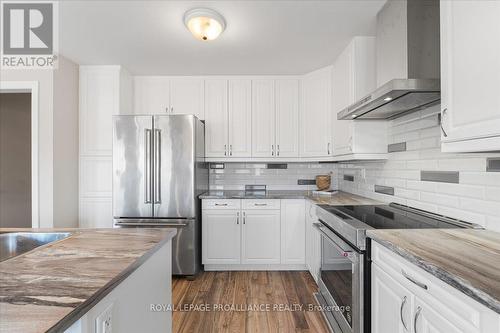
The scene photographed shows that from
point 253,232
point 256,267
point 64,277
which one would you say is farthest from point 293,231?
point 64,277

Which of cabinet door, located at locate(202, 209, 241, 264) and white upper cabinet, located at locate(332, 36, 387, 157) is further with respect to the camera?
cabinet door, located at locate(202, 209, 241, 264)

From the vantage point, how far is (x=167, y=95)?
337 centimetres

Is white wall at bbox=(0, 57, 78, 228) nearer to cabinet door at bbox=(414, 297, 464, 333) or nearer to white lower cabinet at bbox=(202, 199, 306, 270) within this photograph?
white lower cabinet at bbox=(202, 199, 306, 270)

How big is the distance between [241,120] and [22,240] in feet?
8.04

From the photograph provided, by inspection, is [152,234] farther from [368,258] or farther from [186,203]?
[186,203]

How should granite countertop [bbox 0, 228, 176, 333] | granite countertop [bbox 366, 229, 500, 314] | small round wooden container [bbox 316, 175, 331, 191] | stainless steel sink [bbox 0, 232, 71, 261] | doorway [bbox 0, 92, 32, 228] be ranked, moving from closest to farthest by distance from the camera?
granite countertop [bbox 0, 228, 176, 333] < granite countertop [bbox 366, 229, 500, 314] < stainless steel sink [bbox 0, 232, 71, 261] < small round wooden container [bbox 316, 175, 331, 191] < doorway [bbox 0, 92, 32, 228]

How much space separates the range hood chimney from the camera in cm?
150

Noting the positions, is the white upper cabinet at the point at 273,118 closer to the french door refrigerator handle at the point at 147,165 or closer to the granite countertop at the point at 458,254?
the french door refrigerator handle at the point at 147,165

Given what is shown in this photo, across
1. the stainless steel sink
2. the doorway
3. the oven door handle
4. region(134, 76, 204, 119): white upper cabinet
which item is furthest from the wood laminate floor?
the doorway

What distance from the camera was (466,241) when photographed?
46.5 inches

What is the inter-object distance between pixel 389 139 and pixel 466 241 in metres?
1.36

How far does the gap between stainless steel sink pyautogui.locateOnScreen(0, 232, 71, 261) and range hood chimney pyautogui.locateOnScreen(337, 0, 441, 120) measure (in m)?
2.00

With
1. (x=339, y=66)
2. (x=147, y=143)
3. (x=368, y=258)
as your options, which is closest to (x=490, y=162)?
(x=368, y=258)

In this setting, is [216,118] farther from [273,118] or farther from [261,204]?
[261,204]
